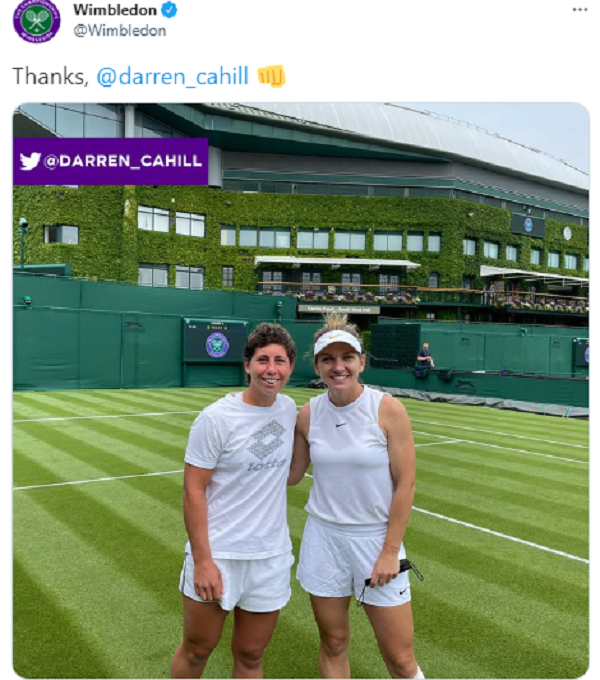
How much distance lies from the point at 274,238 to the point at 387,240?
9252mm

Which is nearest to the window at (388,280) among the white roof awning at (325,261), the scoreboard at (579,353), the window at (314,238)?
the white roof awning at (325,261)

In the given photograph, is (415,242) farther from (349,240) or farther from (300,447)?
(300,447)

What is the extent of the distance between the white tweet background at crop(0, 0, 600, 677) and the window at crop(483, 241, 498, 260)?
48.0 m

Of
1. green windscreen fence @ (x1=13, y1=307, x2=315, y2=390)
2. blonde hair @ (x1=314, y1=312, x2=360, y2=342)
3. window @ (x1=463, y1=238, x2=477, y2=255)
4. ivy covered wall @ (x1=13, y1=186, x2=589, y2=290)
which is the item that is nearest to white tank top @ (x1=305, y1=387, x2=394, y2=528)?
blonde hair @ (x1=314, y1=312, x2=360, y2=342)

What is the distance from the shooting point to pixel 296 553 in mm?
6477

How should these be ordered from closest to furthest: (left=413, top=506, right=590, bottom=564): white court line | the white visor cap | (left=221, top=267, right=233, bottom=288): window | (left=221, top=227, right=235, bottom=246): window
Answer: the white visor cap < (left=413, top=506, right=590, bottom=564): white court line < (left=221, top=227, right=235, bottom=246): window < (left=221, top=267, right=233, bottom=288): window

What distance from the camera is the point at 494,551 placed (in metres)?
6.50

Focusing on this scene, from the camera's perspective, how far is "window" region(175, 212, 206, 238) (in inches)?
1602

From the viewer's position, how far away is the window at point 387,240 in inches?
1807

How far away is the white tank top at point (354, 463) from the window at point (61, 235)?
118ft
